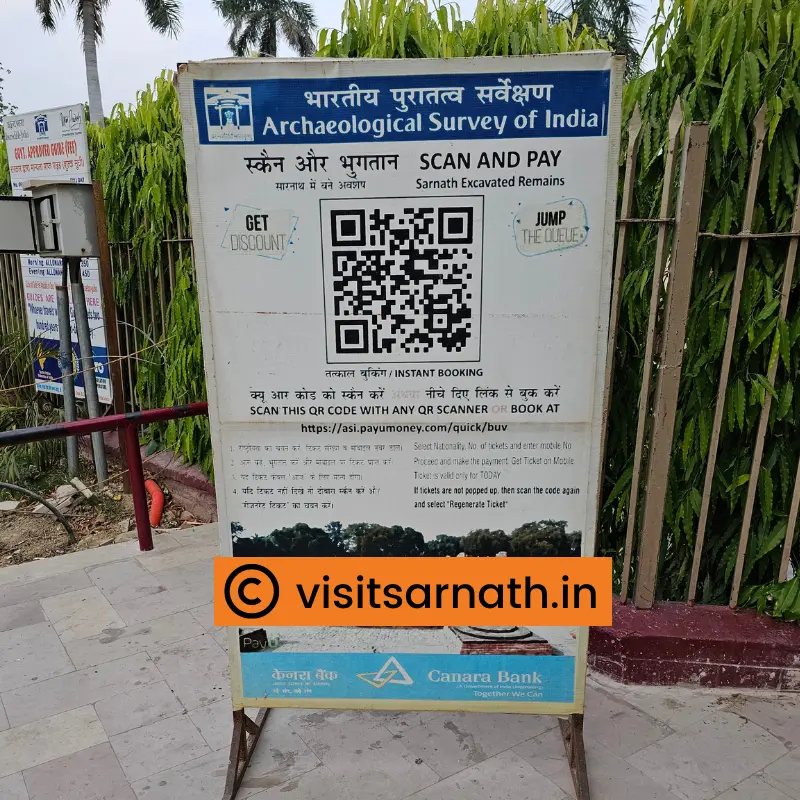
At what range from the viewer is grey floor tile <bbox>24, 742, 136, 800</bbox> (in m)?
2.30

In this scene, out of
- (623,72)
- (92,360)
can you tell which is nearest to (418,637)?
(623,72)

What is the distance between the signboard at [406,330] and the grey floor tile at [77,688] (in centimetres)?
85

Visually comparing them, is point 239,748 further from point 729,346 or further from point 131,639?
point 729,346

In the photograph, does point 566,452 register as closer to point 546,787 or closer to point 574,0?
point 546,787

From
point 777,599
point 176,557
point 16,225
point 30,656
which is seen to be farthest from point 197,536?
point 777,599

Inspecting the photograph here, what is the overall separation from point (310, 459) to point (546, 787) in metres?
1.39

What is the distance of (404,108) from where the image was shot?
1.85 metres

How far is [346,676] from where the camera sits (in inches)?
91.0

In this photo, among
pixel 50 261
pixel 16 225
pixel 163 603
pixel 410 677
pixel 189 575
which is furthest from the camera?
pixel 50 261

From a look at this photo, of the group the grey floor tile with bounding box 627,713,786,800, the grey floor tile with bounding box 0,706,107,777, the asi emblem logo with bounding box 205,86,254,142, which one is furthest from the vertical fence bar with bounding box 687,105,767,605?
the grey floor tile with bounding box 0,706,107,777

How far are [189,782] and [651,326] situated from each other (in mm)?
2389

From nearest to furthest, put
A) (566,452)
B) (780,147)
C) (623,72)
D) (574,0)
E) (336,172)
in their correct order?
(623,72) → (336,172) → (566,452) → (780,147) → (574,0)

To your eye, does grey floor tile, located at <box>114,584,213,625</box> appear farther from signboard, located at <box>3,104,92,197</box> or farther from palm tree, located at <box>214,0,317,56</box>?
palm tree, located at <box>214,0,317,56</box>

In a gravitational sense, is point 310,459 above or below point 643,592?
above
